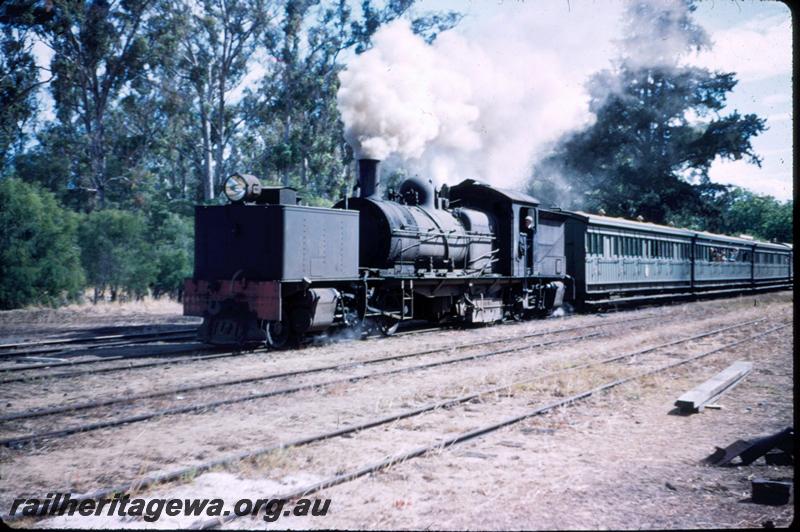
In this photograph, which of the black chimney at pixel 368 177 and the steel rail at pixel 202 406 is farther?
the black chimney at pixel 368 177

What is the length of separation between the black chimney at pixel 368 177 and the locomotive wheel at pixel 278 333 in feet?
11.1

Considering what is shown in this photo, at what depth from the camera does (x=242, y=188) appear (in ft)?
36.5

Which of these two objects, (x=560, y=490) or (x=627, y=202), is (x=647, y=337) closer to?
(x=560, y=490)

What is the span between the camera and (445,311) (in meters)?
14.8

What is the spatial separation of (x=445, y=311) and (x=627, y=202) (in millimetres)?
26946

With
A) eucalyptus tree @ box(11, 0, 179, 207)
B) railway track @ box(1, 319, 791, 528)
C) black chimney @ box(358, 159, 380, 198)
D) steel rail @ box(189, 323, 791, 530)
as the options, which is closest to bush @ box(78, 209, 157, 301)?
eucalyptus tree @ box(11, 0, 179, 207)

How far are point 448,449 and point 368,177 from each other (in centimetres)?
895

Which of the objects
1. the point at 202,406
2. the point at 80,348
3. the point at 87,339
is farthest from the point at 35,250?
the point at 202,406

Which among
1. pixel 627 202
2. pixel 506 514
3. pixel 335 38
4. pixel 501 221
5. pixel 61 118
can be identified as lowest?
pixel 506 514

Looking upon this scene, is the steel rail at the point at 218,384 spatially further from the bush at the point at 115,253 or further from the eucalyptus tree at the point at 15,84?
the eucalyptus tree at the point at 15,84

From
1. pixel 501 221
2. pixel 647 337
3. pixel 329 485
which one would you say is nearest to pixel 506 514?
pixel 329 485

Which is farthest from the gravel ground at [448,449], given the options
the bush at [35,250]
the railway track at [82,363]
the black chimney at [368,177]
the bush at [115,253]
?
the bush at [115,253]

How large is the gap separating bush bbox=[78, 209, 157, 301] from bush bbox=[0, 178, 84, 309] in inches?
44.2

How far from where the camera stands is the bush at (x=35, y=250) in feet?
63.6
